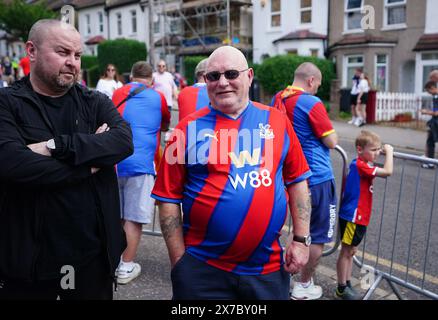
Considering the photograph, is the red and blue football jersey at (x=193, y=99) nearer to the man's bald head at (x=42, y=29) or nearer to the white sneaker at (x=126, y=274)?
the white sneaker at (x=126, y=274)

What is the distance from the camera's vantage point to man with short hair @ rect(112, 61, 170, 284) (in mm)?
4066

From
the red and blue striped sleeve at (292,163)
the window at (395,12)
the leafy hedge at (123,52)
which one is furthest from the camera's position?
the leafy hedge at (123,52)

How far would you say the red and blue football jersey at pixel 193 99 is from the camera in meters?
4.23

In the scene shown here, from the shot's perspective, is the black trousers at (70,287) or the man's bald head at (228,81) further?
the man's bald head at (228,81)

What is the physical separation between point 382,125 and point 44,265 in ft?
51.1

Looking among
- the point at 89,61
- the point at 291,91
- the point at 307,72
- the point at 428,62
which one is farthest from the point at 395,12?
the point at 89,61

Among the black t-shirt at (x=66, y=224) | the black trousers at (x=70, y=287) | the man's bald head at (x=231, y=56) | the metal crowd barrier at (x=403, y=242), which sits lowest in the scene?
the metal crowd barrier at (x=403, y=242)

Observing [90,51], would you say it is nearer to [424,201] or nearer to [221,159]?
[424,201]

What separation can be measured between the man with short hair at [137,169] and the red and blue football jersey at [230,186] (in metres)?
1.63

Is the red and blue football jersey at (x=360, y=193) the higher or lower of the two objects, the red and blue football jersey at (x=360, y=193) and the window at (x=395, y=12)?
the lower

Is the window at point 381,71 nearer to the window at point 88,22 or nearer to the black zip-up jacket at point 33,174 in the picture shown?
the black zip-up jacket at point 33,174

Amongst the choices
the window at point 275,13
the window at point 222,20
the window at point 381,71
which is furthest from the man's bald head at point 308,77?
the window at point 222,20

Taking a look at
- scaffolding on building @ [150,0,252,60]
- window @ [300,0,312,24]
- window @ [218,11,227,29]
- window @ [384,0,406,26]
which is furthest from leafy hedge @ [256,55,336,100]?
window @ [218,11,227,29]

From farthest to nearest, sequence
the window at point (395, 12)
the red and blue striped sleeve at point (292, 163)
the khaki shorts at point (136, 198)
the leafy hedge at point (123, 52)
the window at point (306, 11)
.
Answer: the leafy hedge at point (123, 52), the window at point (306, 11), the window at point (395, 12), the khaki shorts at point (136, 198), the red and blue striped sleeve at point (292, 163)
